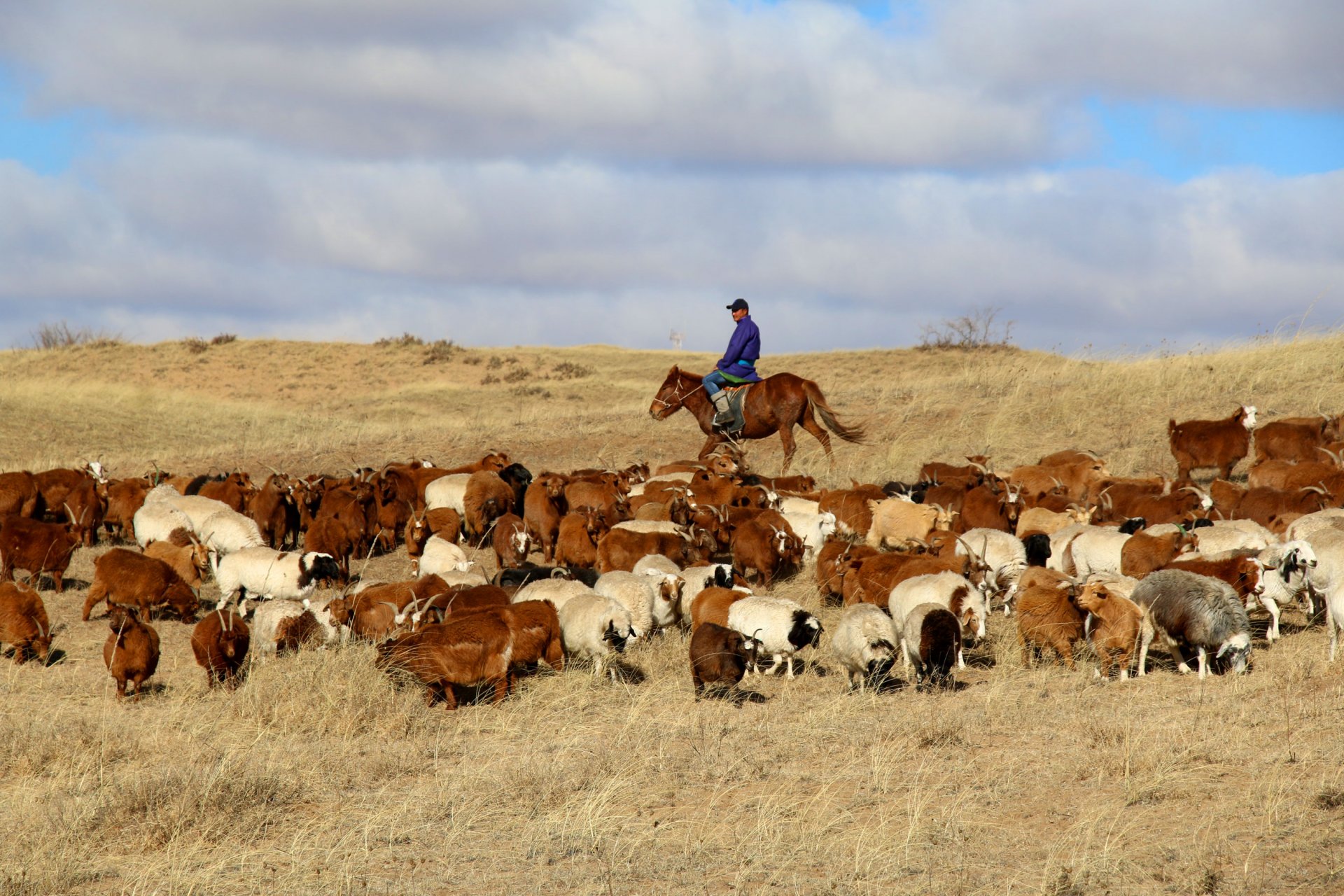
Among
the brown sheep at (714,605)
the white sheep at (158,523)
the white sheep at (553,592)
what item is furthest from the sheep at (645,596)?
the white sheep at (158,523)

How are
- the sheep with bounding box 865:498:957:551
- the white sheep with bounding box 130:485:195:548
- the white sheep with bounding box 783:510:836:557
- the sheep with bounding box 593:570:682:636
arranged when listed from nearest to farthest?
the sheep with bounding box 593:570:682:636 → the sheep with bounding box 865:498:957:551 → the white sheep with bounding box 783:510:836:557 → the white sheep with bounding box 130:485:195:548

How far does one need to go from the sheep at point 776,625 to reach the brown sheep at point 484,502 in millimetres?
5995

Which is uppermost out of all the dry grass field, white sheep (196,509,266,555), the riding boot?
the riding boot

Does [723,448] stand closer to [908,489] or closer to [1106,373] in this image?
[908,489]

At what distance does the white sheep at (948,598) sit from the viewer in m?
9.65

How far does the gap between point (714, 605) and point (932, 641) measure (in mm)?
1945

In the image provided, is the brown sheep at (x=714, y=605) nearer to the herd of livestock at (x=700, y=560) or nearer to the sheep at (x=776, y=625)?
the herd of livestock at (x=700, y=560)

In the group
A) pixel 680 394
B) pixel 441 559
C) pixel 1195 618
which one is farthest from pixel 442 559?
pixel 680 394

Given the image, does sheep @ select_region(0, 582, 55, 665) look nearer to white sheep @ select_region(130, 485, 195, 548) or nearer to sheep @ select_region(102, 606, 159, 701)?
sheep @ select_region(102, 606, 159, 701)

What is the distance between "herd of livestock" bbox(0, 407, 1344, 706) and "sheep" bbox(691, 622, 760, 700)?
19 mm

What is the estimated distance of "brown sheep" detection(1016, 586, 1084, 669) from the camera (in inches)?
368

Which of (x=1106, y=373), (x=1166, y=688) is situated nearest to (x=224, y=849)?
(x=1166, y=688)

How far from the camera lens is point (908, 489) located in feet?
52.2

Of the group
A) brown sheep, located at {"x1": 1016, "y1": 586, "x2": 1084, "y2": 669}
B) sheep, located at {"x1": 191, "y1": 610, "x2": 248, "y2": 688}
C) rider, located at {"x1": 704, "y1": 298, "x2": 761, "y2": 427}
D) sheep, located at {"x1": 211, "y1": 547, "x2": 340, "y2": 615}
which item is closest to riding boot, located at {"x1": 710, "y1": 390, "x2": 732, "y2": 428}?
rider, located at {"x1": 704, "y1": 298, "x2": 761, "y2": 427}
